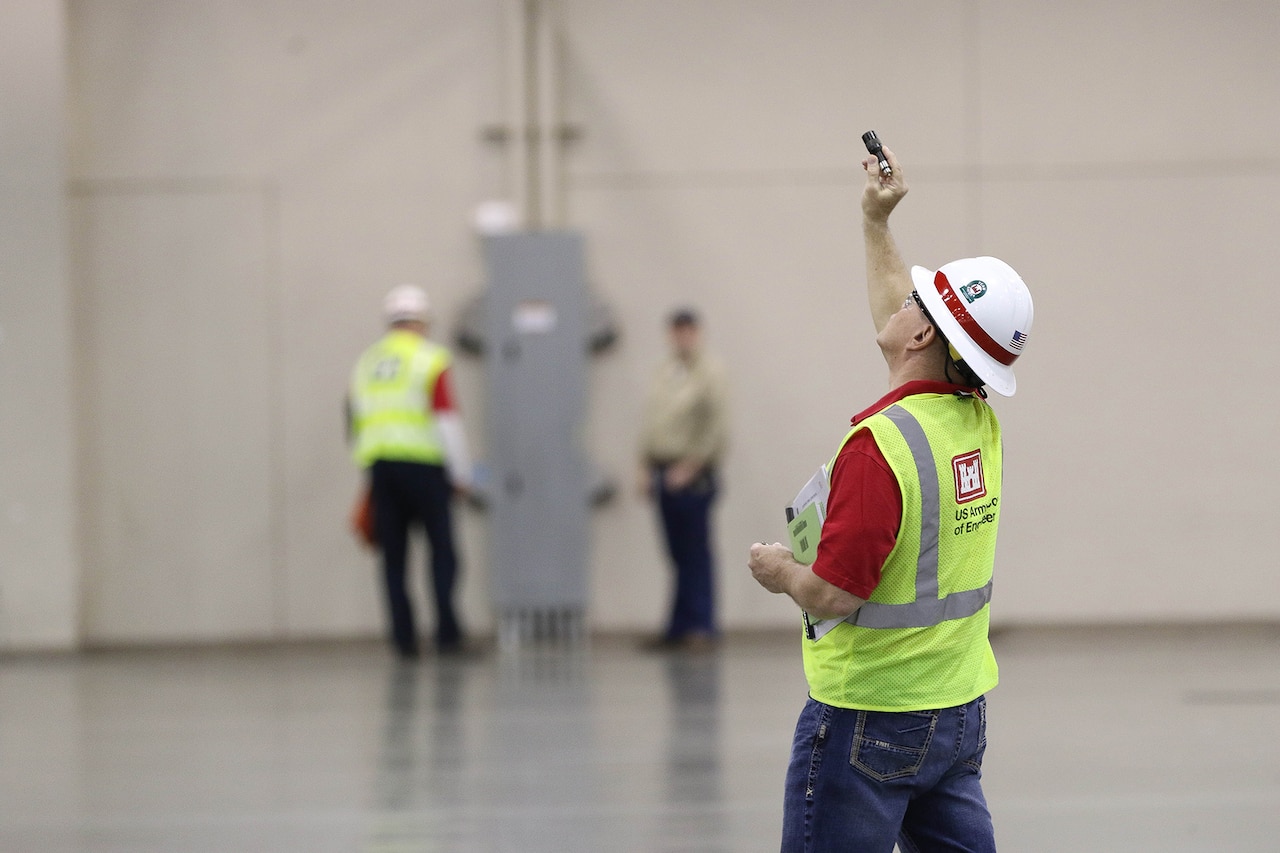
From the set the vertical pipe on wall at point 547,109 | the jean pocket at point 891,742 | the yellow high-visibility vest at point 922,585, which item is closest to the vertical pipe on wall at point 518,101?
the vertical pipe on wall at point 547,109

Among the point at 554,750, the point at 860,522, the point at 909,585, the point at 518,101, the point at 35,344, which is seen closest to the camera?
the point at 860,522

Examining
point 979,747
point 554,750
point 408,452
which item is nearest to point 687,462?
point 408,452

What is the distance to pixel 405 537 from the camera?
6.95 meters

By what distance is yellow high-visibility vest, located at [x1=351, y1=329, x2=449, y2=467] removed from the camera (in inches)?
267

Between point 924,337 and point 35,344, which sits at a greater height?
point 35,344

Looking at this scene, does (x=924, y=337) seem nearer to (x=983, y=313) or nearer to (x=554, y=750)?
(x=983, y=313)

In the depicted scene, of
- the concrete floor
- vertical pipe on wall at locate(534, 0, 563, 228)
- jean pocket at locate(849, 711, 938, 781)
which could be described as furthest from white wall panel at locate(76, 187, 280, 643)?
jean pocket at locate(849, 711, 938, 781)

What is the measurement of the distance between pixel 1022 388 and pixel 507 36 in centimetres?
348

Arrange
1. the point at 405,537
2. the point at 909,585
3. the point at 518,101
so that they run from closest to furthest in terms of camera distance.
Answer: the point at 909,585, the point at 405,537, the point at 518,101

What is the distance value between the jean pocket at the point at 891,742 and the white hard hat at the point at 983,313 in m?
0.53

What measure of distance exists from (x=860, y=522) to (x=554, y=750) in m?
2.99

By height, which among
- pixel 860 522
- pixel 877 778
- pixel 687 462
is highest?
pixel 860 522

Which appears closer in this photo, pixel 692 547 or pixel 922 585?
pixel 922 585

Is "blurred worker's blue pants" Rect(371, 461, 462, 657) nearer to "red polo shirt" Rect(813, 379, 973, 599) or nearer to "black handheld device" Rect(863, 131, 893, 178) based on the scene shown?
"black handheld device" Rect(863, 131, 893, 178)
